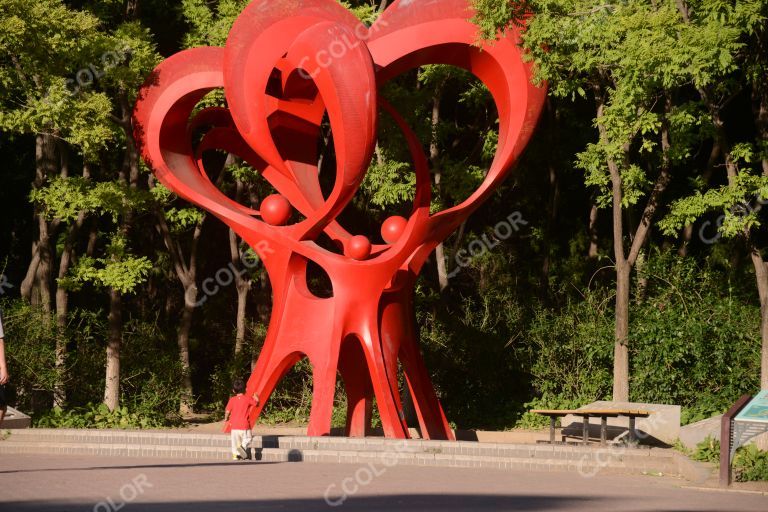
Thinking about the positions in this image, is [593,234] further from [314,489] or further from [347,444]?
[314,489]

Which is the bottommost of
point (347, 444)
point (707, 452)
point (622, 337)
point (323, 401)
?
point (347, 444)

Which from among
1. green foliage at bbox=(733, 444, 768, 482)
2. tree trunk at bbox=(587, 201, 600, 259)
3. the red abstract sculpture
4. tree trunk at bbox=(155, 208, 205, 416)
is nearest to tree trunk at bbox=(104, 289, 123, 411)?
tree trunk at bbox=(155, 208, 205, 416)

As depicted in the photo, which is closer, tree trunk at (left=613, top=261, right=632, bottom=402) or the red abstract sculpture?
the red abstract sculpture

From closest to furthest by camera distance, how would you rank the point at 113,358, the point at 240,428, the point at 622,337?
the point at 240,428
the point at 622,337
the point at 113,358

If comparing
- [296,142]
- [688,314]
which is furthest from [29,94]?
[688,314]

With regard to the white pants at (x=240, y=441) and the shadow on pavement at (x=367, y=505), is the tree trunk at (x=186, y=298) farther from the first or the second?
the shadow on pavement at (x=367, y=505)

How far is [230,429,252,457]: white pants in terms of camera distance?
12750mm

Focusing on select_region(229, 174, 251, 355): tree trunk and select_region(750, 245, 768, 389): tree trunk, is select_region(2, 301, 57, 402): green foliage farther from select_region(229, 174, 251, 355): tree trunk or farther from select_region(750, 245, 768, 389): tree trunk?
select_region(750, 245, 768, 389): tree trunk

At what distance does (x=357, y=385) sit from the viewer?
16.5m

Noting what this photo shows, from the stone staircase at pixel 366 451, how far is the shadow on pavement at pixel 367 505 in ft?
9.50

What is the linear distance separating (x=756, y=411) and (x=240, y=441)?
5602 millimetres

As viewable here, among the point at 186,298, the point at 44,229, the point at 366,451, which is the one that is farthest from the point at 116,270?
the point at 366,451

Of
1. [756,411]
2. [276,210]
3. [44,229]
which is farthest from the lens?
[44,229]

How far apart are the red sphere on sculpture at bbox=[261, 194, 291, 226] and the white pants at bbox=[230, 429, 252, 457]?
4.20 m
